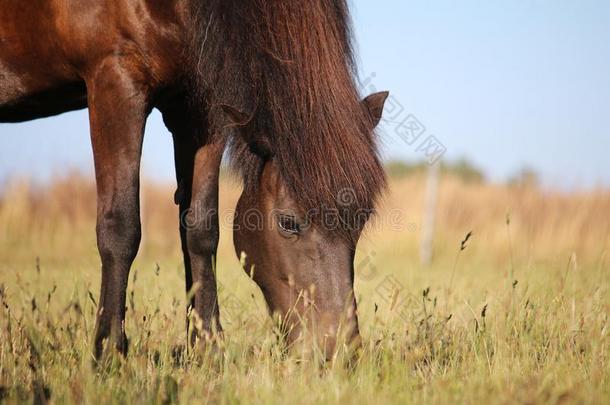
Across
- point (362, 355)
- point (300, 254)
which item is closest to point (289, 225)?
point (300, 254)

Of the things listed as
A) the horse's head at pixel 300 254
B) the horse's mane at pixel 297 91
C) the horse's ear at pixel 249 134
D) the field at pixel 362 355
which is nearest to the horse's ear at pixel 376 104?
the horse's head at pixel 300 254

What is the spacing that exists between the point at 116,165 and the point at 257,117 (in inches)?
29.1

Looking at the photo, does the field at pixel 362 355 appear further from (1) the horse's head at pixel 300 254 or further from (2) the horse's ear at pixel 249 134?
(2) the horse's ear at pixel 249 134

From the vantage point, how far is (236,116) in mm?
3217

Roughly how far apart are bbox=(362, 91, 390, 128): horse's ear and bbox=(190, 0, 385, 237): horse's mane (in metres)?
0.19

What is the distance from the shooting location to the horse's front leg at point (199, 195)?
12.2 ft

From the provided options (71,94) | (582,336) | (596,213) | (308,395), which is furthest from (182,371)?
(596,213)

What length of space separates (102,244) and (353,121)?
1.39 meters

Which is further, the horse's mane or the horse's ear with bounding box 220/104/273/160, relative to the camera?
the horse's ear with bounding box 220/104/273/160

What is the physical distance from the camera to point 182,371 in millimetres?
2988

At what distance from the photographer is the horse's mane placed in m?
3.05

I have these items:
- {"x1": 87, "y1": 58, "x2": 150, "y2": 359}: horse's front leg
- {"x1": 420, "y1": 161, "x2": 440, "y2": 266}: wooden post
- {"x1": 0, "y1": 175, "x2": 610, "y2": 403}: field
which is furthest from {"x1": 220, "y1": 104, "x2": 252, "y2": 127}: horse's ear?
{"x1": 420, "y1": 161, "x2": 440, "y2": 266}: wooden post

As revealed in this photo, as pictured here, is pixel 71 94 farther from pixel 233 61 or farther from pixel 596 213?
pixel 596 213

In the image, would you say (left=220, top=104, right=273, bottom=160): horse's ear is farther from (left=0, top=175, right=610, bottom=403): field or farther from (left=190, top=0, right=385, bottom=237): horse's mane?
(left=0, top=175, right=610, bottom=403): field
